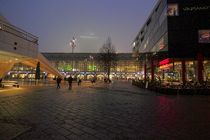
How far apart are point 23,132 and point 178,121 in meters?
5.78

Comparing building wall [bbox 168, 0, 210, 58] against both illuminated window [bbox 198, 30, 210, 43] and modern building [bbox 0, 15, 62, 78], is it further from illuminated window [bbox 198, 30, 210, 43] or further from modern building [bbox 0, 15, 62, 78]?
modern building [bbox 0, 15, 62, 78]

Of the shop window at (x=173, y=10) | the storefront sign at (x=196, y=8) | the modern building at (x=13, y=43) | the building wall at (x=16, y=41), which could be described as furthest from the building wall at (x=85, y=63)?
the building wall at (x=16, y=41)

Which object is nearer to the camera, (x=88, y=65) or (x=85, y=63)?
(x=88, y=65)

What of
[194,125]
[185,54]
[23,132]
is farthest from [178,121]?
[185,54]

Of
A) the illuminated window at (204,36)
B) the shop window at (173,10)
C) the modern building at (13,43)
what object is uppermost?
the shop window at (173,10)

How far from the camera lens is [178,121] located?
7.77m

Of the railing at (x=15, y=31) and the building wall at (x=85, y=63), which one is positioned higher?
the building wall at (x=85, y=63)

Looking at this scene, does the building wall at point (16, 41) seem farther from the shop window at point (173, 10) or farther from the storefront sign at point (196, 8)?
the storefront sign at point (196, 8)

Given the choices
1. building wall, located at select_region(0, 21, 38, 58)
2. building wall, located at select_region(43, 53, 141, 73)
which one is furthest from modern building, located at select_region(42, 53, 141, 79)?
building wall, located at select_region(0, 21, 38, 58)

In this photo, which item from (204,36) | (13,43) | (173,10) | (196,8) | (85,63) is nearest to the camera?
(13,43)

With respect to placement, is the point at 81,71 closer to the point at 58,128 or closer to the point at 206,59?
the point at 206,59

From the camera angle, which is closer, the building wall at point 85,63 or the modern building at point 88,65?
the modern building at point 88,65

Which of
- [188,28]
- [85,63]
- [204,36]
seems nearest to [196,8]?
[188,28]

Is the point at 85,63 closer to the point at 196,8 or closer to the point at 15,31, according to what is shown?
the point at 196,8
